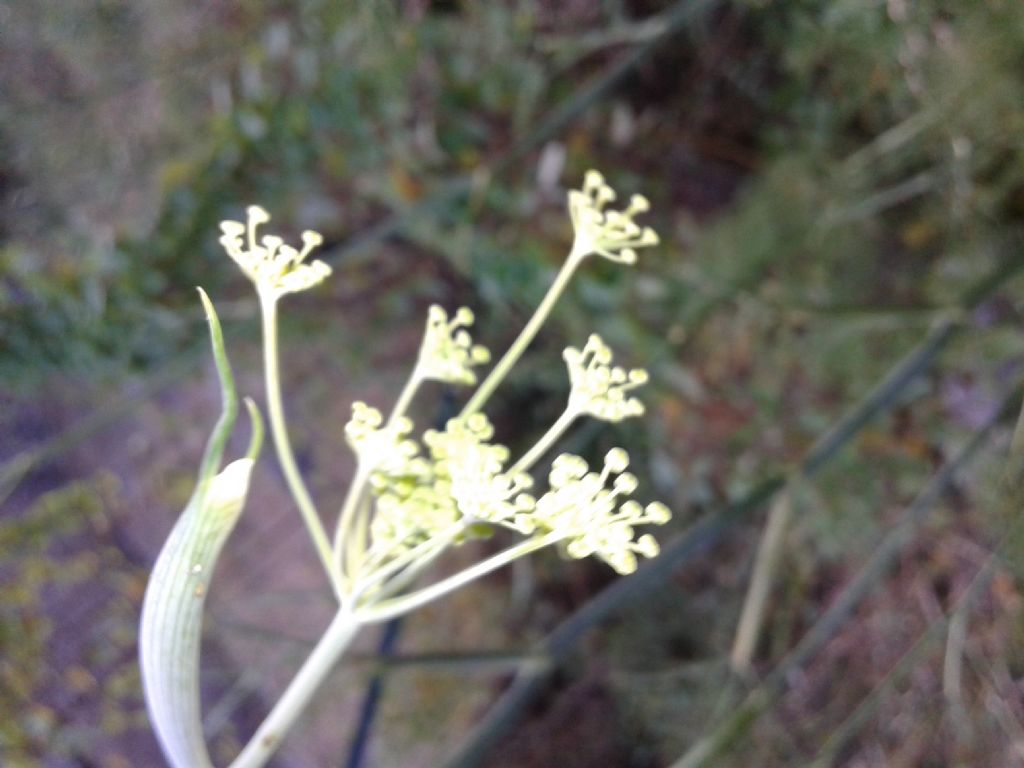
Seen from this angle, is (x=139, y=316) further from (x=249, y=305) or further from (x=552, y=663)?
(x=552, y=663)

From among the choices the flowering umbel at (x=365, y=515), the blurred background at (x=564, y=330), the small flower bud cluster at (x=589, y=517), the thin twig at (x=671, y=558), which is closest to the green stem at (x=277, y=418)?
the flowering umbel at (x=365, y=515)

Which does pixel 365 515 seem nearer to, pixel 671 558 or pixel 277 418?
pixel 277 418

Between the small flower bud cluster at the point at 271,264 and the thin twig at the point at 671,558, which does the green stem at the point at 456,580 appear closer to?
the small flower bud cluster at the point at 271,264

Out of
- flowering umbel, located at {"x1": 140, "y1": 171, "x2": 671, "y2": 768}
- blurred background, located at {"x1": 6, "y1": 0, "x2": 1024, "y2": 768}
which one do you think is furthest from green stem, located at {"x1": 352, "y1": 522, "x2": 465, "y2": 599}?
blurred background, located at {"x1": 6, "y1": 0, "x2": 1024, "y2": 768}

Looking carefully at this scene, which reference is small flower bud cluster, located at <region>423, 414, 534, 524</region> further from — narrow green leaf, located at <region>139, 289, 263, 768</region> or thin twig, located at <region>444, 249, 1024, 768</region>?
thin twig, located at <region>444, 249, 1024, 768</region>

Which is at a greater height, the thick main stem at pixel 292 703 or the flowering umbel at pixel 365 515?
the flowering umbel at pixel 365 515

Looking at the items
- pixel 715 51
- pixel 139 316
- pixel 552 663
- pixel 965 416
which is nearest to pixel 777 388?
pixel 965 416
